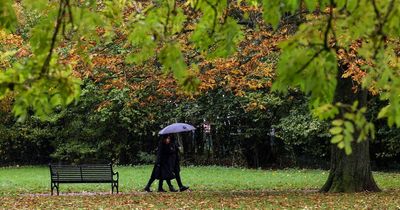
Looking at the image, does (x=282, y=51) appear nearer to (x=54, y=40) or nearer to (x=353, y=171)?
(x=54, y=40)

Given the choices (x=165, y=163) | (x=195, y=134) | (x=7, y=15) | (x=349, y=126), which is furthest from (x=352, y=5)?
(x=195, y=134)

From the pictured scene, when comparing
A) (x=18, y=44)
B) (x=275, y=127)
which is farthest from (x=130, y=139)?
(x=18, y=44)

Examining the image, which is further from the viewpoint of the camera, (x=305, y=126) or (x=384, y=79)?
(x=305, y=126)

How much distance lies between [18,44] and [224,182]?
7997 mm

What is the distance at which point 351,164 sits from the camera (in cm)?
1427

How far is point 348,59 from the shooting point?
40.0ft

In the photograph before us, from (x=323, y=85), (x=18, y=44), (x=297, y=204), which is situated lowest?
(x=297, y=204)

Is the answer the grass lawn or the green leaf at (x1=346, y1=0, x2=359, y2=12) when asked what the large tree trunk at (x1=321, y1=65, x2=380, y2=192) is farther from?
the green leaf at (x1=346, y1=0, x2=359, y2=12)

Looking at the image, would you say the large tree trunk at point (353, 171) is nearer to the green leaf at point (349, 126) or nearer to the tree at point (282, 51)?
the tree at point (282, 51)

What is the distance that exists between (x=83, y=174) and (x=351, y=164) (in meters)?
6.72

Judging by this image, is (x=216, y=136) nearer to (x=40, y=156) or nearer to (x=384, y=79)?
(x=40, y=156)

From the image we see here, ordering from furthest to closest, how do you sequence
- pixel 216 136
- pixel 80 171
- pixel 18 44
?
pixel 216 136, pixel 18 44, pixel 80 171

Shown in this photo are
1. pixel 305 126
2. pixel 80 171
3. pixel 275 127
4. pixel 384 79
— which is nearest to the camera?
pixel 384 79

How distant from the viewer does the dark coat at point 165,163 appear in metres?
15.8
